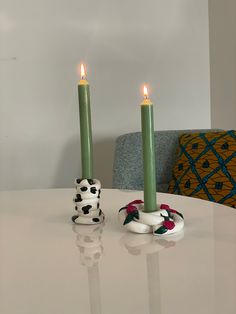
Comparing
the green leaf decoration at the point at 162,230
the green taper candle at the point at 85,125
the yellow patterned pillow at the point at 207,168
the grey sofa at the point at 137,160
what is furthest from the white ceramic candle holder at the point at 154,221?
the grey sofa at the point at 137,160

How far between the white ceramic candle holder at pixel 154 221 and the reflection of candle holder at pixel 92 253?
0.17 feet

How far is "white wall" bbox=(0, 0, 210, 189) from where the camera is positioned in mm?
1927

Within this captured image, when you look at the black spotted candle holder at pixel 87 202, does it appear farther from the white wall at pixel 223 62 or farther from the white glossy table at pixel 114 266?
the white wall at pixel 223 62

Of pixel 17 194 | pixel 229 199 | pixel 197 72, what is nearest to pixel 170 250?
pixel 17 194

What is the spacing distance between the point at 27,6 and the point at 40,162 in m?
0.64

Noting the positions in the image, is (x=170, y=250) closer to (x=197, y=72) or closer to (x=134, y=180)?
(x=134, y=180)

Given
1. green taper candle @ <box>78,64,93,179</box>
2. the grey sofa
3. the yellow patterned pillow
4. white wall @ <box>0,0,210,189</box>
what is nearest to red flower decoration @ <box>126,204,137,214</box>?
green taper candle @ <box>78,64,93,179</box>

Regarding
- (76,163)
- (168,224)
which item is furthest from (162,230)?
(76,163)

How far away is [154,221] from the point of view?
26.2 inches

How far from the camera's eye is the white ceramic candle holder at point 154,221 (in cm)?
67

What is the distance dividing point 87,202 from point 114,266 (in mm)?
193

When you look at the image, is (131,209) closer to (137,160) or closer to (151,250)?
(151,250)

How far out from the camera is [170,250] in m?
0.61

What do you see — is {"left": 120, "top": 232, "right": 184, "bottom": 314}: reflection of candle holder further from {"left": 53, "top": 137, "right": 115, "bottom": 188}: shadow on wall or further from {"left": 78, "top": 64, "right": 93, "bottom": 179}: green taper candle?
{"left": 53, "top": 137, "right": 115, "bottom": 188}: shadow on wall
